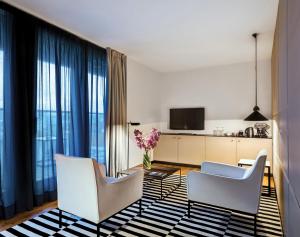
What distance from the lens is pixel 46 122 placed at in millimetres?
3053

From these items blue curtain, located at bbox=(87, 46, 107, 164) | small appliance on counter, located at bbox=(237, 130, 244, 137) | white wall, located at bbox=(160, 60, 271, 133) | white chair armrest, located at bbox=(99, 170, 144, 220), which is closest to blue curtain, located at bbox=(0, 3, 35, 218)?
blue curtain, located at bbox=(87, 46, 107, 164)

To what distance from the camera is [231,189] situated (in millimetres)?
2348

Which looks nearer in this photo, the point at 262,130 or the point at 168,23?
the point at 168,23

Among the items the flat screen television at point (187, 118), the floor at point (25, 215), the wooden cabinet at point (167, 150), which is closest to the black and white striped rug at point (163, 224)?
the floor at point (25, 215)

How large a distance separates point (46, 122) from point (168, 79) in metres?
3.97

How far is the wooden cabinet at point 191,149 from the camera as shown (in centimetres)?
528

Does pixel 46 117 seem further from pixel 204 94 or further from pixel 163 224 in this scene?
pixel 204 94

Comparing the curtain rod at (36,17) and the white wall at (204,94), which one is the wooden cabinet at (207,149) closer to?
the white wall at (204,94)

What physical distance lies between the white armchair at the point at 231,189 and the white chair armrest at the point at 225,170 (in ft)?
1.62

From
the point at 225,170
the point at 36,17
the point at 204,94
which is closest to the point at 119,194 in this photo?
the point at 225,170

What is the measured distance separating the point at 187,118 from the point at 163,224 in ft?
12.2

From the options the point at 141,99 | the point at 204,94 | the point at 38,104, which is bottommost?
the point at 38,104

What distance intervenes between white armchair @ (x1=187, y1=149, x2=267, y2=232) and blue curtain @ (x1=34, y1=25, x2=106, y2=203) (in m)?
1.96

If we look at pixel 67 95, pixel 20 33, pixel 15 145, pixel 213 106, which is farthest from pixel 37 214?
pixel 213 106
